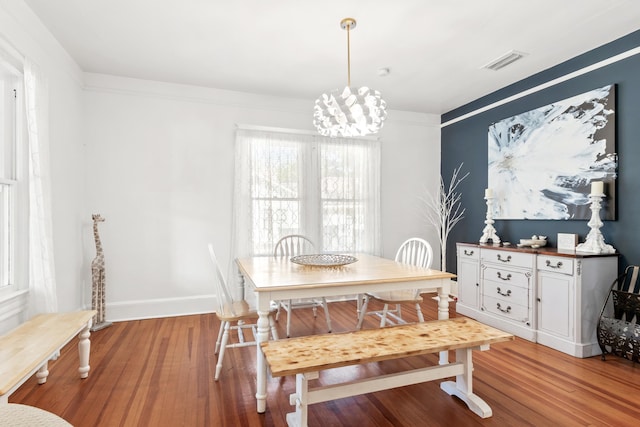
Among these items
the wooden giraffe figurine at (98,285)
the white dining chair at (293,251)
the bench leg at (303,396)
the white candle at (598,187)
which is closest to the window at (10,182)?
the wooden giraffe figurine at (98,285)

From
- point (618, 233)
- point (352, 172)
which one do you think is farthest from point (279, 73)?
point (618, 233)

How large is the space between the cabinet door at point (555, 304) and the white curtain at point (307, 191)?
2041 mm

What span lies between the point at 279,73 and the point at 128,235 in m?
2.51

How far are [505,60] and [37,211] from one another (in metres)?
4.32

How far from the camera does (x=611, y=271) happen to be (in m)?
2.87

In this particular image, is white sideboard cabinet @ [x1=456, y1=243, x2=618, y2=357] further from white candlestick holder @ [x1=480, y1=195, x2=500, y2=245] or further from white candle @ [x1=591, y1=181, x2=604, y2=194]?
white candle @ [x1=591, y1=181, x2=604, y2=194]

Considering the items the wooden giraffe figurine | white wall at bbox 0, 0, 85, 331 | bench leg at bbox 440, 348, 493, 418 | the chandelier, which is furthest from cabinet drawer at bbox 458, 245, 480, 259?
white wall at bbox 0, 0, 85, 331

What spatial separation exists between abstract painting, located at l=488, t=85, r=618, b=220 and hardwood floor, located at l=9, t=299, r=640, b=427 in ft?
4.70

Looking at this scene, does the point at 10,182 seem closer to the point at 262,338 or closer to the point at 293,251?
the point at 262,338

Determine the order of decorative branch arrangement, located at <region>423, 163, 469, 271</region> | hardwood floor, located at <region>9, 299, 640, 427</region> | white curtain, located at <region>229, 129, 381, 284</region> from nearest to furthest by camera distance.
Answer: hardwood floor, located at <region>9, 299, 640, 427</region>
white curtain, located at <region>229, 129, 381, 284</region>
decorative branch arrangement, located at <region>423, 163, 469, 271</region>

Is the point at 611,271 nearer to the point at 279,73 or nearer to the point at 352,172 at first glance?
the point at 352,172

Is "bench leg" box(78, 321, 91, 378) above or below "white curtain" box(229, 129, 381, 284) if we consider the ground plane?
below

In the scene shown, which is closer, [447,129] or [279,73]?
[279,73]

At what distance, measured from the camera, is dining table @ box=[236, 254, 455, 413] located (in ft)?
6.68
